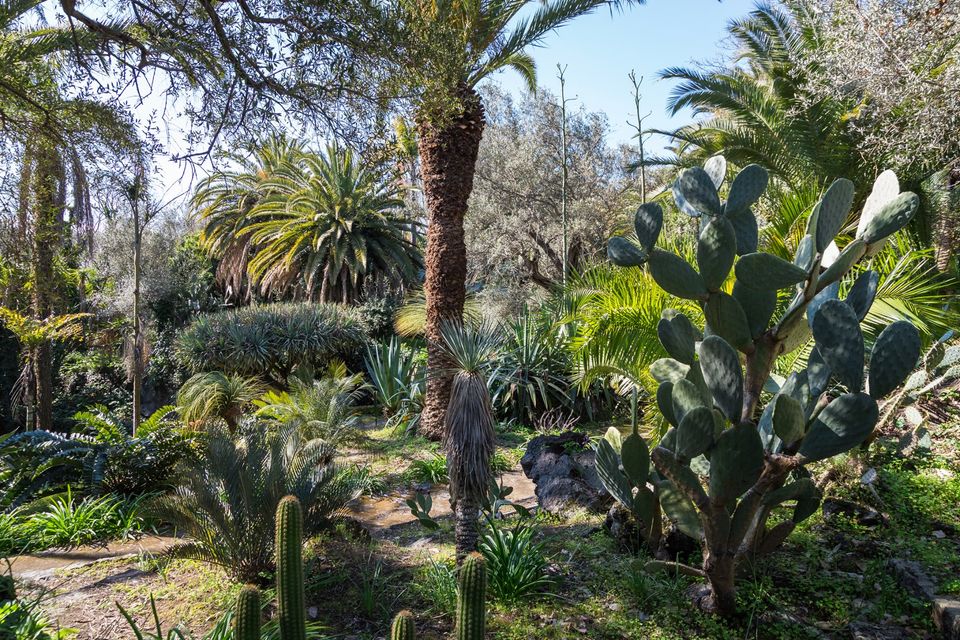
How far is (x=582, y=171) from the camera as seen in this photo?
55.2ft

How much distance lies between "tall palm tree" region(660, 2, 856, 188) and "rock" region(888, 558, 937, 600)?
6244 millimetres

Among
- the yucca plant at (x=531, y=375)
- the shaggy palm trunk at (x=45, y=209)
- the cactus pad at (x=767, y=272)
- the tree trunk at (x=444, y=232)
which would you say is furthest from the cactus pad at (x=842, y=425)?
the yucca plant at (x=531, y=375)

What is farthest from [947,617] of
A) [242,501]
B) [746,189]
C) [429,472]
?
[429,472]

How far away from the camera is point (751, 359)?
3.23 m

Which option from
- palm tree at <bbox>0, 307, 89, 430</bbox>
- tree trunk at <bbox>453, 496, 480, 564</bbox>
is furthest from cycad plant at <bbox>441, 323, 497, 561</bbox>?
palm tree at <bbox>0, 307, 89, 430</bbox>

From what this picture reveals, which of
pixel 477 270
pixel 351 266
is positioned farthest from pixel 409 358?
pixel 351 266

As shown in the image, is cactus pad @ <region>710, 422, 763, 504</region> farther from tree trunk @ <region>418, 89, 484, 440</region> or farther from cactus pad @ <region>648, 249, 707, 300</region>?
tree trunk @ <region>418, 89, 484, 440</region>

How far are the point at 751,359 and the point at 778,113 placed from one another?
8094mm

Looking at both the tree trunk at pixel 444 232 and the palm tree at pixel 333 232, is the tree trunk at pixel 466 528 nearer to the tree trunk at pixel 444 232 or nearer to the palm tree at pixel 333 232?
→ the tree trunk at pixel 444 232

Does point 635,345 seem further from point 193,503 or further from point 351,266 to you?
point 351,266

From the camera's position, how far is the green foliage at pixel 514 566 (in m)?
3.69

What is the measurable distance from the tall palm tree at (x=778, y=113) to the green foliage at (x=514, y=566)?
722 cm

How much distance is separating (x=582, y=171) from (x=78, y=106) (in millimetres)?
13316

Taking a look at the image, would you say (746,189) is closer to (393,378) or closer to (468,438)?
(468,438)
